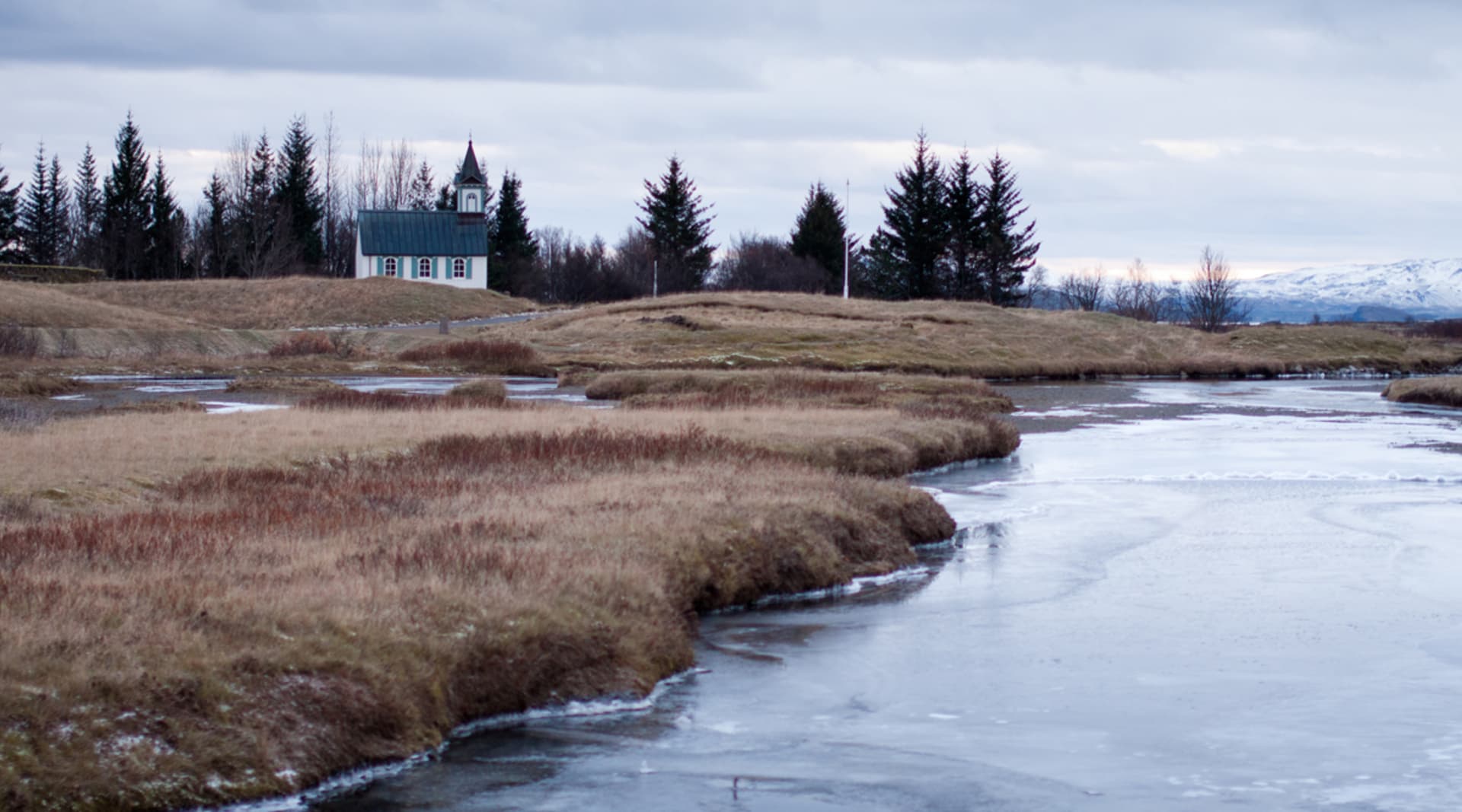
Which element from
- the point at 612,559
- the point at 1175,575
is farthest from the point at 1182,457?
the point at 612,559

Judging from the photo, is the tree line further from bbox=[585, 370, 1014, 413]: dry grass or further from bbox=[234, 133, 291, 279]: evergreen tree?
bbox=[585, 370, 1014, 413]: dry grass

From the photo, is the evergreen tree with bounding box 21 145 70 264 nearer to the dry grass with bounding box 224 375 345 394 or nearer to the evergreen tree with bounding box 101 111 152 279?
the evergreen tree with bounding box 101 111 152 279

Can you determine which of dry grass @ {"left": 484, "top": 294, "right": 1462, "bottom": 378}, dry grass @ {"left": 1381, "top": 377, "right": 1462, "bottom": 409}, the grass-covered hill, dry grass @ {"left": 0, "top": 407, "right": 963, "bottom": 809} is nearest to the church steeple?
the grass-covered hill

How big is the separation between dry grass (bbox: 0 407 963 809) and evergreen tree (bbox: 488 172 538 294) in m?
94.7

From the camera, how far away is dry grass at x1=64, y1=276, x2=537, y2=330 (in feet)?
278

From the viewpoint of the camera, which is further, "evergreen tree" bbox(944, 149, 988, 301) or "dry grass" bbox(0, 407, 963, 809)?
"evergreen tree" bbox(944, 149, 988, 301)

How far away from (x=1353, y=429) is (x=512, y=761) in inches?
1360

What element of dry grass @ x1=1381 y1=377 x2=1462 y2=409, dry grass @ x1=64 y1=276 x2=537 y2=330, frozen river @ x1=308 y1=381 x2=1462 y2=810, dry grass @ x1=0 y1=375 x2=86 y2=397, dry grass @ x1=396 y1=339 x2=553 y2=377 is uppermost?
dry grass @ x1=64 y1=276 x2=537 y2=330

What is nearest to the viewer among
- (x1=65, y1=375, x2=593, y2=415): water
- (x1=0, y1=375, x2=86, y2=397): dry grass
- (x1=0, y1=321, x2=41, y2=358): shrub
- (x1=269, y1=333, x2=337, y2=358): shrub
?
(x1=65, y1=375, x2=593, y2=415): water

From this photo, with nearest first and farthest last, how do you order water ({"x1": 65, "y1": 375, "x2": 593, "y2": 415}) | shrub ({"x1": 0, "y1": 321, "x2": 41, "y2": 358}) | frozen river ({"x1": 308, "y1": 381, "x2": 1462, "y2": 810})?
frozen river ({"x1": 308, "y1": 381, "x2": 1462, "y2": 810})
water ({"x1": 65, "y1": 375, "x2": 593, "y2": 415})
shrub ({"x1": 0, "y1": 321, "x2": 41, "y2": 358})

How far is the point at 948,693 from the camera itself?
12133 millimetres

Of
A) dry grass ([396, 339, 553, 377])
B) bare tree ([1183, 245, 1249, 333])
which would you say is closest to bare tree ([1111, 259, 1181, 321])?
bare tree ([1183, 245, 1249, 333])

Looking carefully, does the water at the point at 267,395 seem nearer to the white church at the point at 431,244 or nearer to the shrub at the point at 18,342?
the shrub at the point at 18,342

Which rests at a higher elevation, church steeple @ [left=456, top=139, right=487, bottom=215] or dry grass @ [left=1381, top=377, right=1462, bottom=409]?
church steeple @ [left=456, top=139, right=487, bottom=215]
